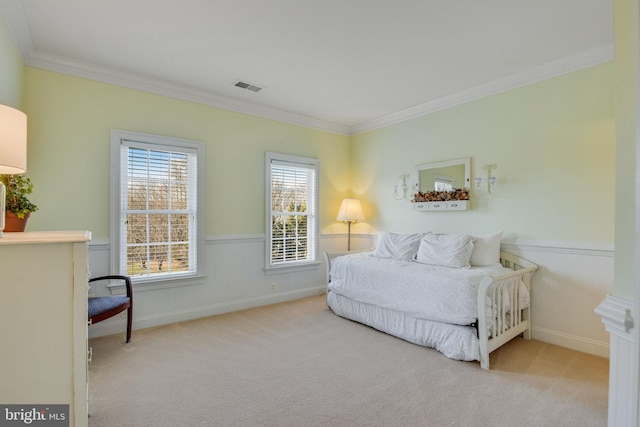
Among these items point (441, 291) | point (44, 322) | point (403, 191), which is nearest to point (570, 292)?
point (441, 291)

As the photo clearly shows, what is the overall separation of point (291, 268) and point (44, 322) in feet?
10.6

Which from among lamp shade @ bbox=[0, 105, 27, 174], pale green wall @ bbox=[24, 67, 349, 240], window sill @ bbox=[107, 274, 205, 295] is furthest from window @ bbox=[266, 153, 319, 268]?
lamp shade @ bbox=[0, 105, 27, 174]

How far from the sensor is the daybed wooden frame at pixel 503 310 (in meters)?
2.50

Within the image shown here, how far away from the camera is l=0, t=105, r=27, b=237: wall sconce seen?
1.50 meters

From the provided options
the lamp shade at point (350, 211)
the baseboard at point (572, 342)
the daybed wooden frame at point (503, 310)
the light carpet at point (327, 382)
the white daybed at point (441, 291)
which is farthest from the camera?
the lamp shade at point (350, 211)

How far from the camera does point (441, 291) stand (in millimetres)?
2791

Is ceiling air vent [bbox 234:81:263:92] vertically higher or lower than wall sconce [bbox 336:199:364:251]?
higher

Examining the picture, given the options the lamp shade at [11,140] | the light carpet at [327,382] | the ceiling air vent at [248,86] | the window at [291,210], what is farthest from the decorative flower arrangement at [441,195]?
the lamp shade at [11,140]

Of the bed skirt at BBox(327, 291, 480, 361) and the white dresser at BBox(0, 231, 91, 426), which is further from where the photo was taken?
the bed skirt at BBox(327, 291, 480, 361)

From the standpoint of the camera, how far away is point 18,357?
139 cm

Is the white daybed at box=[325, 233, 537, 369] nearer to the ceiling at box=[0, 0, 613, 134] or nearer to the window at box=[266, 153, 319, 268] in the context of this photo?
the window at box=[266, 153, 319, 268]

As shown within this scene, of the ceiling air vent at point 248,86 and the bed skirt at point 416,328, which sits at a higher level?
the ceiling air vent at point 248,86

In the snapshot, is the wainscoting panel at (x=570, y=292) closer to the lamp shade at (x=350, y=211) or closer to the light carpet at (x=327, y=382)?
the light carpet at (x=327, y=382)

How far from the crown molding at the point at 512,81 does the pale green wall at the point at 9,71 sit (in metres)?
4.03
